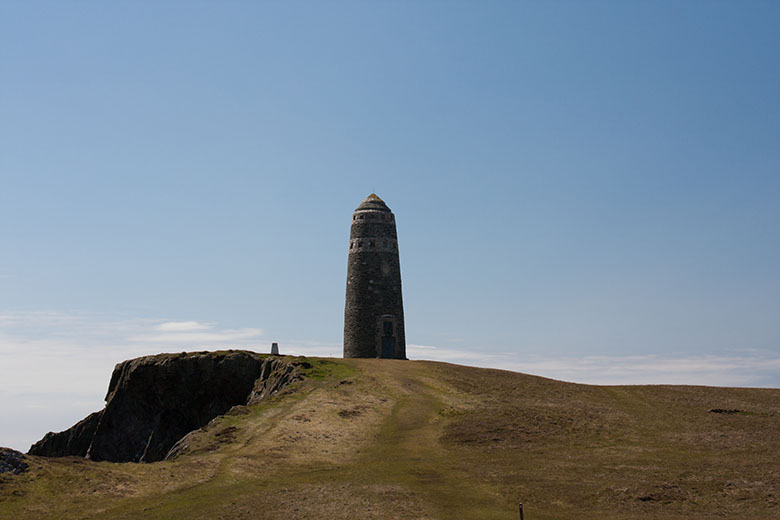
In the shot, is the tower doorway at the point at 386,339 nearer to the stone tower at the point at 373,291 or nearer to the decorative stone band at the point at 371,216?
the stone tower at the point at 373,291

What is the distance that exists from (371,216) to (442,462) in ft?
131

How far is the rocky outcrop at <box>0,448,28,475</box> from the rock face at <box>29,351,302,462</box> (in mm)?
23326

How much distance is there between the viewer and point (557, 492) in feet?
101

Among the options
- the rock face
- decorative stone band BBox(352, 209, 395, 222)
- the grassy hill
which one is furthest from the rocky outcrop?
decorative stone band BBox(352, 209, 395, 222)

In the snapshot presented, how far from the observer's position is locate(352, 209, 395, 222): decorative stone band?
72.9 metres

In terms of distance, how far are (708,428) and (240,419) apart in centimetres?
2859

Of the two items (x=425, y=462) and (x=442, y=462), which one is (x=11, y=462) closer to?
(x=425, y=462)

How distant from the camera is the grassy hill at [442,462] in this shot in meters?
29.0

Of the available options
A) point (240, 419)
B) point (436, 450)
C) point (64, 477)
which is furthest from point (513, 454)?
point (64, 477)

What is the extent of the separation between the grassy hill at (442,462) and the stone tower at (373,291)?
1574 centimetres

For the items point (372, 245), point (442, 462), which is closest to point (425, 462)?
point (442, 462)

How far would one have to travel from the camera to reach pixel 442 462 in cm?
3612

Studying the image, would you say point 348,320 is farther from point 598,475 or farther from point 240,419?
point 598,475

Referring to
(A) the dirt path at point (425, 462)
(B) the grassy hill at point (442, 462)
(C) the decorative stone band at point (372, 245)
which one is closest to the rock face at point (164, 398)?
(B) the grassy hill at point (442, 462)
